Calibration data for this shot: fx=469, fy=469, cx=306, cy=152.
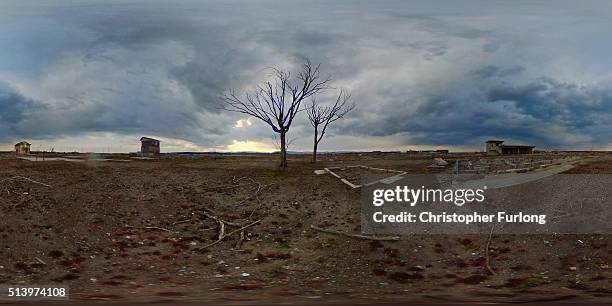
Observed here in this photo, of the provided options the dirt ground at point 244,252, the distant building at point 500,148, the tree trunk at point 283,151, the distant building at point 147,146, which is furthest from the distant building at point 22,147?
the distant building at point 500,148

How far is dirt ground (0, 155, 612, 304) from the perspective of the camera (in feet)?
43.6

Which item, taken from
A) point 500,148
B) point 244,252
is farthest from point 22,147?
point 500,148

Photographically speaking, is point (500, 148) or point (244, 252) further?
point (500, 148)

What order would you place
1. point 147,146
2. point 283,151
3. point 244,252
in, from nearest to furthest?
1. point 244,252
2. point 283,151
3. point 147,146

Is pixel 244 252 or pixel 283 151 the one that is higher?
pixel 283 151

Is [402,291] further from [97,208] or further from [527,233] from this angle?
[97,208]

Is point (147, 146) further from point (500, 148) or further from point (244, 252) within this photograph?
point (500, 148)

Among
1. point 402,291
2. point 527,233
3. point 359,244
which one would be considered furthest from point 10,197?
point 527,233

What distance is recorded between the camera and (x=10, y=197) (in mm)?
20594

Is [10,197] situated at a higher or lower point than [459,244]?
higher

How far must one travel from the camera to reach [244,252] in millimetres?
18312

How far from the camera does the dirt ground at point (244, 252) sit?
43.6ft

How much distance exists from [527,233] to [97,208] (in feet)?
60.0

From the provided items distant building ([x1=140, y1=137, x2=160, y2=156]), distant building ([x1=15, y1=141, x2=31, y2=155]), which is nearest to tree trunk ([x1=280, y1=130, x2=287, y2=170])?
distant building ([x1=140, y1=137, x2=160, y2=156])
